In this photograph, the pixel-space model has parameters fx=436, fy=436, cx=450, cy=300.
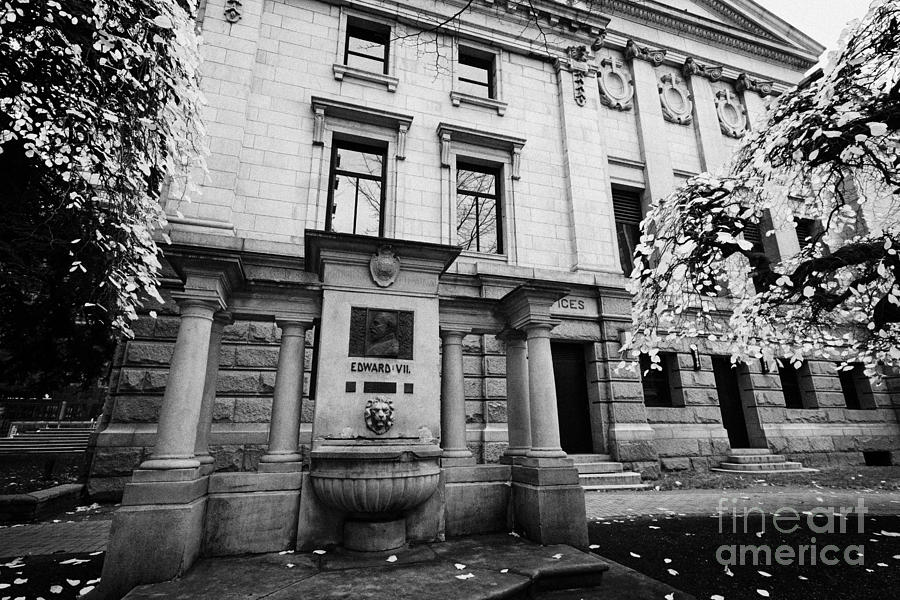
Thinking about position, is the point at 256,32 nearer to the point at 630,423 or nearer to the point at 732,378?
the point at 630,423

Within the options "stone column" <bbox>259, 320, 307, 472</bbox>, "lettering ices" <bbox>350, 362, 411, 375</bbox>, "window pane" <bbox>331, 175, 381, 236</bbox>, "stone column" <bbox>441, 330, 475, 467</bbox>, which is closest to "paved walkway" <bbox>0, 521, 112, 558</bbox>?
"stone column" <bbox>259, 320, 307, 472</bbox>

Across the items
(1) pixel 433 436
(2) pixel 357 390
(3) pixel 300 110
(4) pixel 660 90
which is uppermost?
(4) pixel 660 90

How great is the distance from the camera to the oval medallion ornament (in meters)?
6.25

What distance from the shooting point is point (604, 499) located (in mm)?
9641

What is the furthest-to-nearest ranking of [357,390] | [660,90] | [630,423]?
[660,90]
[630,423]
[357,390]

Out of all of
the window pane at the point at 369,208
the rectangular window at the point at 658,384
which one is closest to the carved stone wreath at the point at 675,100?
the rectangular window at the point at 658,384

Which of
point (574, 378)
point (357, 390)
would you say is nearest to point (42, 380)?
point (357, 390)

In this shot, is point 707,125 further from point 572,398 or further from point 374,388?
point 374,388

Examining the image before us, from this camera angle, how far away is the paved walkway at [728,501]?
8469mm

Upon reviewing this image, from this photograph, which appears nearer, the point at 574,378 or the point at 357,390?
the point at 357,390

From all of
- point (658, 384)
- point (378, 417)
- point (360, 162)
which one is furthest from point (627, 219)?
point (378, 417)

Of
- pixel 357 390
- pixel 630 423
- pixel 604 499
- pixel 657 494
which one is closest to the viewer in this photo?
pixel 357 390

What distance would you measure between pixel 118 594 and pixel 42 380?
1220 cm

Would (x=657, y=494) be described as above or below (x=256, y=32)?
below
